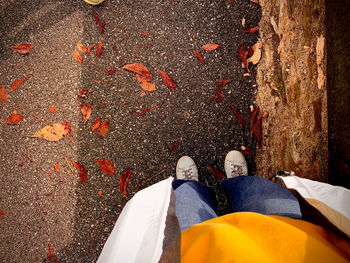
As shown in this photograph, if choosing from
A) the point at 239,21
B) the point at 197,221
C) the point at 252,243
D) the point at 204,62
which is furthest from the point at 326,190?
the point at 239,21

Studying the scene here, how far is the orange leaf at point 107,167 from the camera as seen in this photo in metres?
1.66

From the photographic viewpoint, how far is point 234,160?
1543mm

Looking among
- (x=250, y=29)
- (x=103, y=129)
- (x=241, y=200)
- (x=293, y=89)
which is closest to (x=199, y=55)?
(x=250, y=29)

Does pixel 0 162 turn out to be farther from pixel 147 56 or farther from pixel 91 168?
pixel 147 56

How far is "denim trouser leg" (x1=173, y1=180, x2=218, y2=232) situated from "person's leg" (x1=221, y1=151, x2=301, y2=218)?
0.52 ft

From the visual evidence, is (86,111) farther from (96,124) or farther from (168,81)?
(168,81)

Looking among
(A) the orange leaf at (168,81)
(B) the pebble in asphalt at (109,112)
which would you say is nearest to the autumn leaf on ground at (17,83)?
(B) the pebble in asphalt at (109,112)

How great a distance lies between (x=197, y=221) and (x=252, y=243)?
0.39m

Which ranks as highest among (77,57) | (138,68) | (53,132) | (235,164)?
(77,57)

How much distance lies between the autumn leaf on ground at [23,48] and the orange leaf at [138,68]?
864mm

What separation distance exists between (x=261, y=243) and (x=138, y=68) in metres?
1.43

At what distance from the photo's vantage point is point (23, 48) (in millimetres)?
1788

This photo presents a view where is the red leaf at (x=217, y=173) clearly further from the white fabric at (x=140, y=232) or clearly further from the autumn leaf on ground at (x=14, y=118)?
the autumn leaf on ground at (x=14, y=118)

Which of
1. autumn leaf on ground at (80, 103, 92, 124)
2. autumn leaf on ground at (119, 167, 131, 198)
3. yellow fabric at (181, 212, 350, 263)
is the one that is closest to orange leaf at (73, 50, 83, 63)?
autumn leaf on ground at (80, 103, 92, 124)
